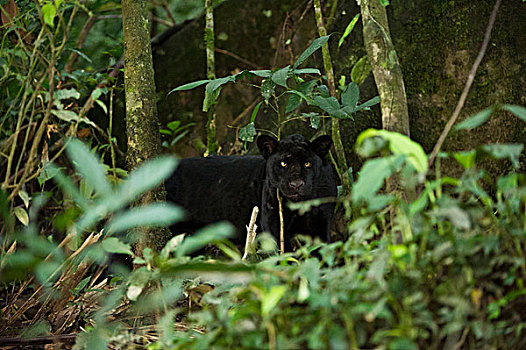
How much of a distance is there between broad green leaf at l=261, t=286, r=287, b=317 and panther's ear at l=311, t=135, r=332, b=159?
285 centimetres

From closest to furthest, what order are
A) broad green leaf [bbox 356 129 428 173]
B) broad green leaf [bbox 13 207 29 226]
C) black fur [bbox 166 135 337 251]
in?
1. broad green leaf [bbox 356 129 428 173]
2. broad green leaf [bbox 13 207 29 226]
3. black fur [bbox 166 135 337 251]

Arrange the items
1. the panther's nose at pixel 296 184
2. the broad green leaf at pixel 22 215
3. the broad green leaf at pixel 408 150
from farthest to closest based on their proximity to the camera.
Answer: the panther's nose at pixel 296 184, the broad green leaf at pixel 22 215, the broad green leaf at pixel 408 150

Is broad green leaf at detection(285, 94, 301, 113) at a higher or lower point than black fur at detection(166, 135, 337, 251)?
higher

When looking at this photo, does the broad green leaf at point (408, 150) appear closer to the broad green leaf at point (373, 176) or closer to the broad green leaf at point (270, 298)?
the broad green leaf at point (373, 176)

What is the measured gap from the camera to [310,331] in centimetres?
120

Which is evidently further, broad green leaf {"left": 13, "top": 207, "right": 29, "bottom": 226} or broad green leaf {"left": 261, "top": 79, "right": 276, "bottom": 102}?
broad green leaf {"left": 13, "top": 207, "right": 29, "bottom": 226}

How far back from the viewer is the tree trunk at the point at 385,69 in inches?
104

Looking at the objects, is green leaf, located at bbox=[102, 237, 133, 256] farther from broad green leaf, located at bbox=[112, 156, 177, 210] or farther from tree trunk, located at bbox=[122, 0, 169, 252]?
Answer: tree trunk, located at bbox=[122, 0, 169, 252]

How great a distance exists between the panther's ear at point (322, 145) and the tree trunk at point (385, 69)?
3.79ft

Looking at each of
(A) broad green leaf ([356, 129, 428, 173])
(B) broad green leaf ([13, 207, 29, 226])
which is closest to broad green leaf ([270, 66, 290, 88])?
(B) broad green leaf ([13, 207, 29, 226])

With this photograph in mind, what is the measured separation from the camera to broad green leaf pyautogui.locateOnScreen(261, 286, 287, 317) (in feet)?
3.67

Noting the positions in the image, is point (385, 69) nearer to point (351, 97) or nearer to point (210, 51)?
point (351, 97)

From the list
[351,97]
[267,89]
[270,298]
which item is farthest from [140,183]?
[351,97]

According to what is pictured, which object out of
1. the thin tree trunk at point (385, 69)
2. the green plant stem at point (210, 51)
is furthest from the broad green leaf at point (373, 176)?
the green plant stem at point (210, 51)
